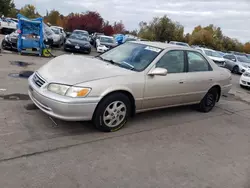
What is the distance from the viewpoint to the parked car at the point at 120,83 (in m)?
3.88

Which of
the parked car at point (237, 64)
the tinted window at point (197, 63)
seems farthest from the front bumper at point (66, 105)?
the parked car at point (237, 64)

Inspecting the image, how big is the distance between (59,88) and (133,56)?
1714mm

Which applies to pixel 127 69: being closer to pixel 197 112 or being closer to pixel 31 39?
Result: pixel 197 112

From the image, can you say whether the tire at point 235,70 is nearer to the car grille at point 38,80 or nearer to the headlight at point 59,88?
the car grille at point 38,80

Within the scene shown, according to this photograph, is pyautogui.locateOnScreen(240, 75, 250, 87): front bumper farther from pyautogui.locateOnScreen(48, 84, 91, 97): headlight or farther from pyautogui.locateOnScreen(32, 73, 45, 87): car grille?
pyautogui.locateOnScreen(32, 73, 45, 87): car grille

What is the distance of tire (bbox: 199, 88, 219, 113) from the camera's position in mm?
6137

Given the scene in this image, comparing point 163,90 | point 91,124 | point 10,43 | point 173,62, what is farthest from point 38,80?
point 10,43

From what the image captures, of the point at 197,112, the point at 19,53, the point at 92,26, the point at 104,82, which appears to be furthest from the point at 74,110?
the point at 92,26

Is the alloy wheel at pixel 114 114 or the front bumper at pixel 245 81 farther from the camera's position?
the front bumper at pixel 245 81

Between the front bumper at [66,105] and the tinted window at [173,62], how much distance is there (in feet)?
5.38

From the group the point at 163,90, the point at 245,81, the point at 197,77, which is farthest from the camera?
the point at 245,81

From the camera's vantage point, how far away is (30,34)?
486 inches

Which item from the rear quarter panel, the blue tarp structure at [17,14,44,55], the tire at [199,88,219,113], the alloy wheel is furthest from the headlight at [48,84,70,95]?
the blue tarp structure at [17,14,44,55]

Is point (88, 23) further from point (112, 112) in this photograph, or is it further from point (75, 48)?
point (112, 112)
